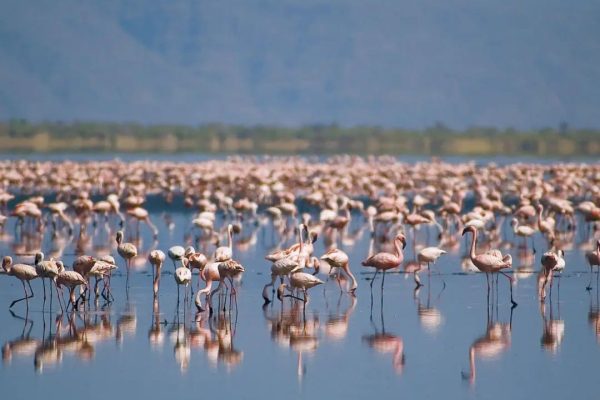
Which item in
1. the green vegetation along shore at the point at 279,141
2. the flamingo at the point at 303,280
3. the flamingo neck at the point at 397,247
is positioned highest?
the green vegetation along shore at the point at 279,141

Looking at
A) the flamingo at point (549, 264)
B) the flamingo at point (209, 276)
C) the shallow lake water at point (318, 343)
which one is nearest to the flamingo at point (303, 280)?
the shallow lake water at point (318, 343)

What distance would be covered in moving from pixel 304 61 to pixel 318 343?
123375 mm

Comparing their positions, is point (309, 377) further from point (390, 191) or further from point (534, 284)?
point (390, 191)

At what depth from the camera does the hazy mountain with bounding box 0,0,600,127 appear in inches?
4911

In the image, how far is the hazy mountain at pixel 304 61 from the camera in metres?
125

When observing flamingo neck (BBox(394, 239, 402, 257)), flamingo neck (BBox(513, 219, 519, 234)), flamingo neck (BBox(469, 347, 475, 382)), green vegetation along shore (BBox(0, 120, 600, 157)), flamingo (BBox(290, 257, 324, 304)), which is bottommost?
flamingo neck (BBox(469, 347, 475, 382))

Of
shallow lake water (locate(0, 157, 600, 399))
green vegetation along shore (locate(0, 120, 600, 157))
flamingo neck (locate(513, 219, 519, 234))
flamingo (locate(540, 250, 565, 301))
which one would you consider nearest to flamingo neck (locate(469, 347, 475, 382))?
shallow lake water (locate(0, 157, 600, 399))

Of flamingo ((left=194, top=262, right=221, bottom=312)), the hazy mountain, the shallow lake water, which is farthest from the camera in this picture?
the hazy mountain

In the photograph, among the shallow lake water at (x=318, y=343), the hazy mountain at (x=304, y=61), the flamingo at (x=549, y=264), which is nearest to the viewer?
the shallow lake water at (x=318, y=343)

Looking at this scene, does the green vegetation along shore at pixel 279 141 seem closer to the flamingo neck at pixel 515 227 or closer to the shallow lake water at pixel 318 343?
the flamingo neck at pixel 515 227

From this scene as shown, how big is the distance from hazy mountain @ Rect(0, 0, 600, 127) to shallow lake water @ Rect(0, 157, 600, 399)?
108172mm

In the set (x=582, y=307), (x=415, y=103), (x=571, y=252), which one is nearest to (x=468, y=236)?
(x=571, y=252)

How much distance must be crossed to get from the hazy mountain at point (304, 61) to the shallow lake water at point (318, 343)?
355ft

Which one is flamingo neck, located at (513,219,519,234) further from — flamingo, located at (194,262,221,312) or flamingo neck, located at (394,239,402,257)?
flamingo, located at (194,262,221,312)
